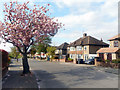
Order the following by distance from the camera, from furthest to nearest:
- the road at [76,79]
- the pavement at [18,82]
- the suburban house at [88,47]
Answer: the suburban house at [88,47] → the road at [76,79] → the pavement at [18,82]

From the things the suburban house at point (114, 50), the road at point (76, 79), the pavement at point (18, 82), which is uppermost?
the suburban house at point (114, 50)

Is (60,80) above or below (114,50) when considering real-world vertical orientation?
below

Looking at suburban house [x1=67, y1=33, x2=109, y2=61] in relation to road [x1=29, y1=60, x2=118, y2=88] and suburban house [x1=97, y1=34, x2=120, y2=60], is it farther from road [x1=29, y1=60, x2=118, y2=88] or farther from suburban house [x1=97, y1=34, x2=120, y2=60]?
road [x1=29, y1=60, x2=118, y2=88]

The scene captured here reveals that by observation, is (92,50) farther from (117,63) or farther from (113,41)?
(117,63)

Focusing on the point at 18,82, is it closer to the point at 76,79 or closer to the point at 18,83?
the point at 18,83

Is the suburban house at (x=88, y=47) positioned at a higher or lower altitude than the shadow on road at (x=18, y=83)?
higher

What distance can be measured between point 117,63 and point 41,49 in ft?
158

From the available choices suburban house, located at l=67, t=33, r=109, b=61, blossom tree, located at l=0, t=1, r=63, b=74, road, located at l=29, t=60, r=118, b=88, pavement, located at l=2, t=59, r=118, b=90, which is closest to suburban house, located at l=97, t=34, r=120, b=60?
suburban house, located at l=67, t=33, r=109, b=61

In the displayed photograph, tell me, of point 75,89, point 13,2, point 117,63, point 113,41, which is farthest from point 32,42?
point 113,41

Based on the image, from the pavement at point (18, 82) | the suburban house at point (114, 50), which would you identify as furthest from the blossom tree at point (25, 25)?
the suburban house at point (114, 50)

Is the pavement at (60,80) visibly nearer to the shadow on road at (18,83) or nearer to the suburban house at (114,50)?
the shadow on road at (18,83)

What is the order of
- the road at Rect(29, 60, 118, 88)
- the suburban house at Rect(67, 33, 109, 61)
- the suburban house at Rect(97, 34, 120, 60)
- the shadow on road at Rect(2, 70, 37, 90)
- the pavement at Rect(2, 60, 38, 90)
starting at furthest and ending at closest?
1. the suburban house at Rect(67, 33, 109, 61)
2. the suburban house at Rect(97, 34, 120, 60)
3. the road at Rect(29, 60, 118, 88)
4. the shadow on road at Rect(2, 70, 37, 90)
5. the pavement at Rect(2, 60, 38, 90)

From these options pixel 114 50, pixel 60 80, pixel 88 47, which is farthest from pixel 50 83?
pixel 88 47

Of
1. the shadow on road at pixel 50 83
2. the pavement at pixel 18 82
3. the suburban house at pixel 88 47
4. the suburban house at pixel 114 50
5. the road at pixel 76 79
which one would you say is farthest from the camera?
the suburban house at pixel 88 47
